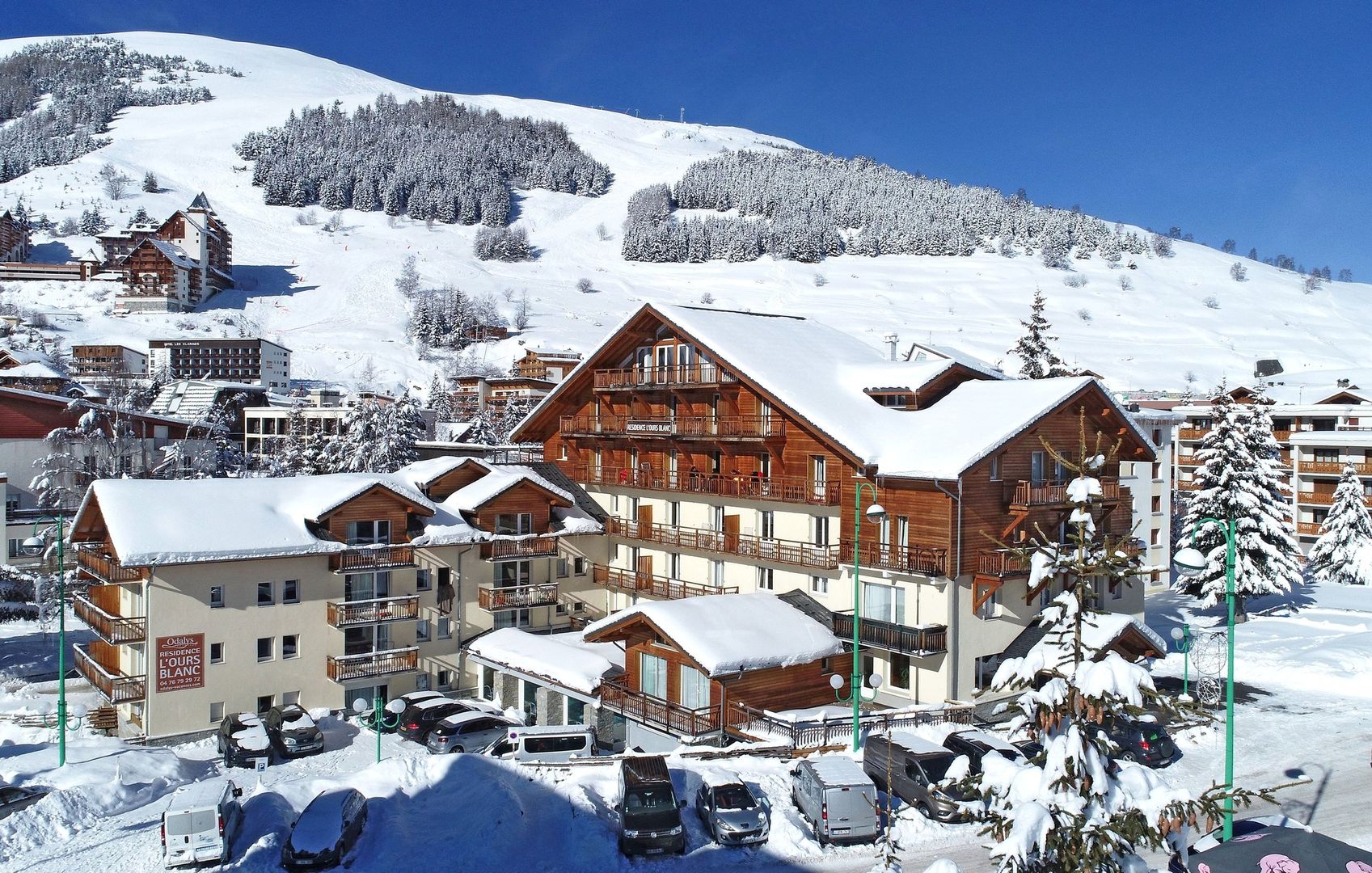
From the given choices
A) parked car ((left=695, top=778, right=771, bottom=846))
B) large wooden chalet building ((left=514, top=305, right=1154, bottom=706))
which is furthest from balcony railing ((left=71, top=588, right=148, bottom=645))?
parked car ((left=695, top=778, right=771, bottom=846))

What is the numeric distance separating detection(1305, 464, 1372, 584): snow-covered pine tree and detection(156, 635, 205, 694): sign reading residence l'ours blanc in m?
60.7

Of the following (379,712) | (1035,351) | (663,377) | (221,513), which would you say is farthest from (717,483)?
(1035,351)

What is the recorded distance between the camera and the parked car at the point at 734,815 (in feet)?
71.7

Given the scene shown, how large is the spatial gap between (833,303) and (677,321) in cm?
14880

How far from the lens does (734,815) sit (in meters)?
22.1

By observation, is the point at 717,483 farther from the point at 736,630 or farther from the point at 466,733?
the point at 466,733

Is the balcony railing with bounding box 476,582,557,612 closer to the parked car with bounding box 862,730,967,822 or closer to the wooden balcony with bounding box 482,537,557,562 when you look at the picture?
the wooden balcony with bounding box 482,537,557,562

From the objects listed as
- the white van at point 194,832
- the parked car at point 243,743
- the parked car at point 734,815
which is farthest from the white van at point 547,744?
the white van at point 194,832

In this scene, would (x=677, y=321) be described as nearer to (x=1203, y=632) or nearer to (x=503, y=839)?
(x=503, y=839)

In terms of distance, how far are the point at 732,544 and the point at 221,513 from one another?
756 inches

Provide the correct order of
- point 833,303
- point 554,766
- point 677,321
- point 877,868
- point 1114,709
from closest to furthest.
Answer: point 1114,709 < point 877,868 < point 554,766 < point 677,321 < point 833,303

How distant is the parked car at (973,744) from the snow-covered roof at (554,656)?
1273 cm

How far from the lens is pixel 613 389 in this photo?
144ft

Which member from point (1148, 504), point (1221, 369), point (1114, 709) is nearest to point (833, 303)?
point (1221, 369)
